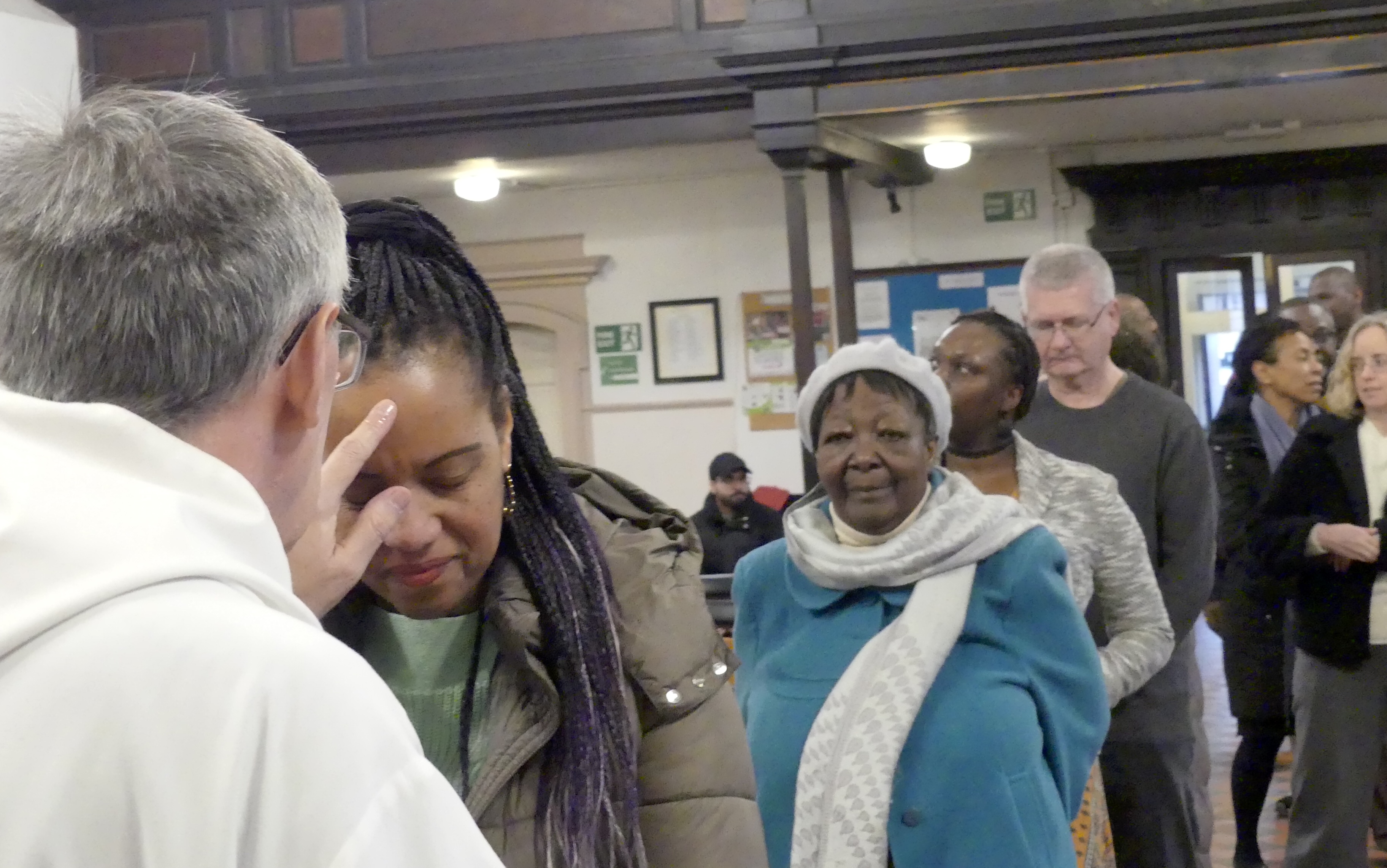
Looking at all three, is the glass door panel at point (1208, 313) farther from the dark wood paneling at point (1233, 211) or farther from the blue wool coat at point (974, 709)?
the blue wool coat at point (974, 709)

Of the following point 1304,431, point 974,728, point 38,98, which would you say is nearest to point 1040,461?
point 974,728

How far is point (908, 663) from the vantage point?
248cm

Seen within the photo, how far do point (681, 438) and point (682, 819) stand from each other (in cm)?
855

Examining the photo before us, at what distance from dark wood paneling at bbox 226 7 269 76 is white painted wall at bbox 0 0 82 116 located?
0.79 metres

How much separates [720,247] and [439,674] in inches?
335

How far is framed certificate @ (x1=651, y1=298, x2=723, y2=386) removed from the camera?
9898 millimetres

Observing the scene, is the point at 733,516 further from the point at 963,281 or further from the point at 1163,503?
the point at 1163,503

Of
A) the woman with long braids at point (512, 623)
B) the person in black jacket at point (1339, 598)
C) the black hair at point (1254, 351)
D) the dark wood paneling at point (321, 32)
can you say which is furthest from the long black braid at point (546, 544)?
the dark wood paneling at point (321, 32)

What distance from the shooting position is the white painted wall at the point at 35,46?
25.2 feet

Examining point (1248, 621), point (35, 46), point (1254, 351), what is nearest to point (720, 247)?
point (35, 46)

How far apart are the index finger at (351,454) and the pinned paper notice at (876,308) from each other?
334 inches

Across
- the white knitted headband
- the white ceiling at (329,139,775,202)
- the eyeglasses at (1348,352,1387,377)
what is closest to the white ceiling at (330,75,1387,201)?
the white ceiling at (329,139,775,202)

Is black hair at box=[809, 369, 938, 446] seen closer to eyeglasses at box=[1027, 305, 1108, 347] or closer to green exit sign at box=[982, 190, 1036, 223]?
eyeglasses at box=[1027, 305, 1108, 347]

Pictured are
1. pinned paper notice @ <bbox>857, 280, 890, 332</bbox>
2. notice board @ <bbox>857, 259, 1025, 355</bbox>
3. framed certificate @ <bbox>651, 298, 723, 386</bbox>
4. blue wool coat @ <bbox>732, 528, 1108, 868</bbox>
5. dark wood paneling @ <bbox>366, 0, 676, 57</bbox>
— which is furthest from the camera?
framed certificate @ <bbox>651, 298, 723, 386</bbox>
